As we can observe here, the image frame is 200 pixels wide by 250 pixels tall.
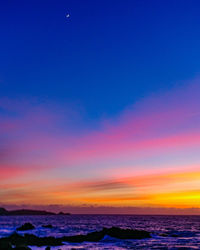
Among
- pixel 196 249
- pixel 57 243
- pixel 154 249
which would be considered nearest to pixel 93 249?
pixel 57 243

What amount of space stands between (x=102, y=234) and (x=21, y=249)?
2412 cm

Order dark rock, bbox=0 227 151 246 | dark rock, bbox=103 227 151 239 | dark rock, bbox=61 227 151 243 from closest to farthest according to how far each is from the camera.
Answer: dark rock, bbox=0 227 151 246 → dark rock, bbox=61 227 151 243 → dark rock, bbox=103 227 151 239

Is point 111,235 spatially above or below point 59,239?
above

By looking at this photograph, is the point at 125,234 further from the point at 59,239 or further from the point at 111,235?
the point at 59,239

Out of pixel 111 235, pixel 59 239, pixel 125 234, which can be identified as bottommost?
pixel 59 239

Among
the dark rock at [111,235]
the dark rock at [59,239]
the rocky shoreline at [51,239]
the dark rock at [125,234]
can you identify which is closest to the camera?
the rocky shoreline at [51,239]

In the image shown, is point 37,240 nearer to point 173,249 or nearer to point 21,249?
point 21,249

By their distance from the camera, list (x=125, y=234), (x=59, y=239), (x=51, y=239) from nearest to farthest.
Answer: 1. (x=51, y=239)
2. (x=59, y=239)
3. (x=125, y=234)

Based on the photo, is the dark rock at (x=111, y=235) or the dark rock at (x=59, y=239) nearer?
the dark rock at (x=59, y=239)

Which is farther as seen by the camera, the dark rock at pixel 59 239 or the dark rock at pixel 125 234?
the dark rock at pixel 125 234

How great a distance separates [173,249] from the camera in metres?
43.2

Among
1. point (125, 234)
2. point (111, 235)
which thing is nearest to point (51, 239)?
point (111, 235)

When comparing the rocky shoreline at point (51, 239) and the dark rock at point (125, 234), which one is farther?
the dark rock at point (125, 234)

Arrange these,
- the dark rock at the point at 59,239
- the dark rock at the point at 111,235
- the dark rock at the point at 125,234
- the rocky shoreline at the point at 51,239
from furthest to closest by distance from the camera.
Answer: the dark rock at the point at 125,234 → the dark rock at the point at 111,235 → the dark rock at the point at 59,239 → the rocky shoreline at the point at 51,239
